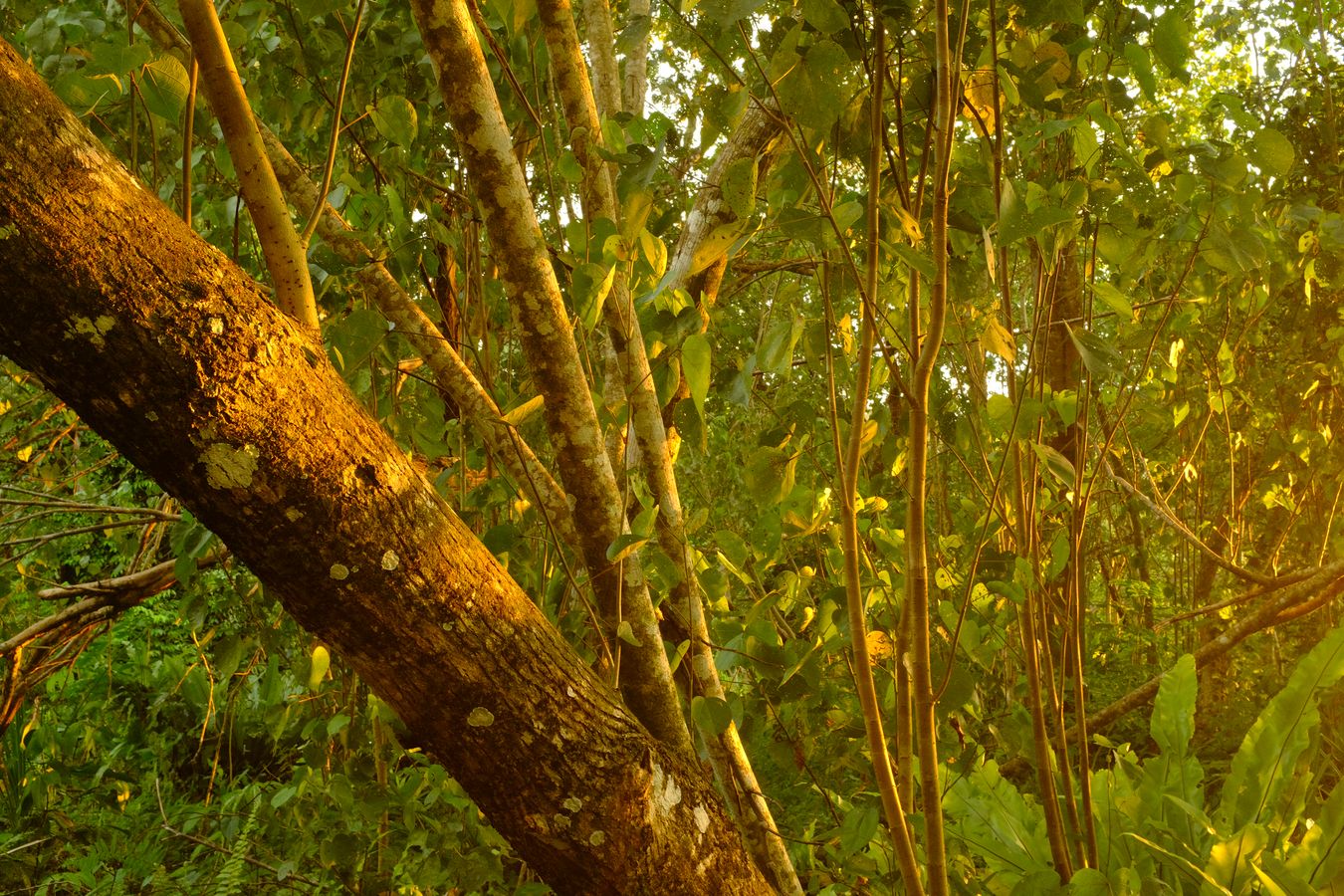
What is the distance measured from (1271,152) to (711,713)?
0.92 metres

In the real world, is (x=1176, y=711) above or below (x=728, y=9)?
below

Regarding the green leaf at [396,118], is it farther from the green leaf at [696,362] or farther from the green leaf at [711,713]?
the green leaf at [711,713]

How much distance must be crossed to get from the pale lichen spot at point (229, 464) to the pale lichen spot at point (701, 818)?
56 centimetres

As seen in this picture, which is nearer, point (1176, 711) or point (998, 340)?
point (998, 340)

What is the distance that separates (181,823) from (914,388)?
3674 mm

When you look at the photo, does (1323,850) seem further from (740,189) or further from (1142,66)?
(740,189)

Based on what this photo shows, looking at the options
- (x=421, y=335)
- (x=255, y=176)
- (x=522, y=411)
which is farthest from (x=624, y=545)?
(x=255, y=176)

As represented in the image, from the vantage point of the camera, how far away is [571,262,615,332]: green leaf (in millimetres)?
829

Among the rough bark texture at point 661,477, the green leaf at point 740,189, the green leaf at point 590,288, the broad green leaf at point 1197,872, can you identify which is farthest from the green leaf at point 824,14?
the broad green leaf at point 1197,872

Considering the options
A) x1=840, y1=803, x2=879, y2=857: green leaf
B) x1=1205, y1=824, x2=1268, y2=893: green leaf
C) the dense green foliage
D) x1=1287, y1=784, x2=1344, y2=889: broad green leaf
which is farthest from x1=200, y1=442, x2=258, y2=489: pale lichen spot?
x1=1287, y1=784, x2=1344, y2=889: broad green leaf

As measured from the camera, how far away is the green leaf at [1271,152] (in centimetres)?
102

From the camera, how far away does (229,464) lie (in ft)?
2.26

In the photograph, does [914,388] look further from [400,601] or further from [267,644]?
[267,644]

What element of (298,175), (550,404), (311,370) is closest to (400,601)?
(311,370)
